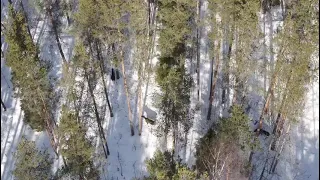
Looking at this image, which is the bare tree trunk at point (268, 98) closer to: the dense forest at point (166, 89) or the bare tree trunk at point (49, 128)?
the dense forest at point (166, 89)

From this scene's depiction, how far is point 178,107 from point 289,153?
1062cm

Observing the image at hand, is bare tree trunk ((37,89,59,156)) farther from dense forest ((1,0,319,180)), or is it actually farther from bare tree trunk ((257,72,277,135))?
bare tree trunk ((257,72,277,135))

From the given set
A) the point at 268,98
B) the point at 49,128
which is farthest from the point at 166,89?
the point at 49,128

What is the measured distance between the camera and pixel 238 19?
29047 millimetres

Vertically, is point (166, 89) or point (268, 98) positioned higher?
point (166, 89)

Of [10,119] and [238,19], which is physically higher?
[238,19]

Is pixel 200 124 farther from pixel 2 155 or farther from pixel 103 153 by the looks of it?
pixel 2 155

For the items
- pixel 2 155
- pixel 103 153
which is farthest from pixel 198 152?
pixel 2 155

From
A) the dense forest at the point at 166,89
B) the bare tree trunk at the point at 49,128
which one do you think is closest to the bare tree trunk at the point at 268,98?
the dense forest at the point at 166,89

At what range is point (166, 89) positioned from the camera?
31406 mm

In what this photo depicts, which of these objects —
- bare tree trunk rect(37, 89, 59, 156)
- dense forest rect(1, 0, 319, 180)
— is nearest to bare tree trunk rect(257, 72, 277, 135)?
dense forest rect(1, 0, 319, 180)

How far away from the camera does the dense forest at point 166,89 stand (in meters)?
27.0

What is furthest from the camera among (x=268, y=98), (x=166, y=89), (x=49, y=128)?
(x=49, y=128)

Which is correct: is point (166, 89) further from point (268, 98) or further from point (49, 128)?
A: point (49, 128)
